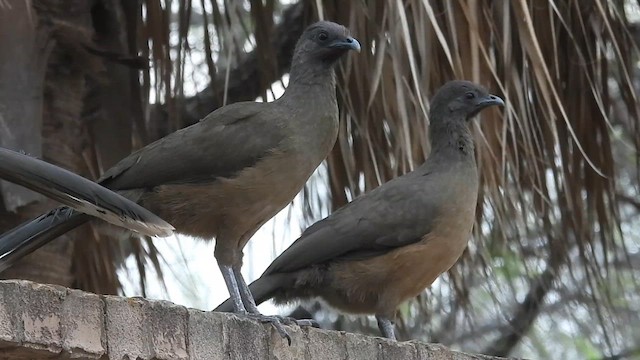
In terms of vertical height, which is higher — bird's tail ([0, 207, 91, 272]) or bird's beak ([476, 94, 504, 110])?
bird's beak ([476, 94, 504, 110])

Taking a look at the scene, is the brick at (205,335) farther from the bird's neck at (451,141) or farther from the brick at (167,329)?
the bird's neck at (451,141)

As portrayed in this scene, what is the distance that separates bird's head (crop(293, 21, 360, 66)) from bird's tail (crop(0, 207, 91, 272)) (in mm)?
1076

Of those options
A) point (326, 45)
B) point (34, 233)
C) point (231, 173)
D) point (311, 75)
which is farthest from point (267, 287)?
point (34, 233)

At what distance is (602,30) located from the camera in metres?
5.75

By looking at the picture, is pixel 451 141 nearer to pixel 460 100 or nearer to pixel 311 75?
pixel 460 100

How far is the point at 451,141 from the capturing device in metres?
5.21

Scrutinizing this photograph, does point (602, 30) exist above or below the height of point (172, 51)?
below

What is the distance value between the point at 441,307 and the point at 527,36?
2144mm

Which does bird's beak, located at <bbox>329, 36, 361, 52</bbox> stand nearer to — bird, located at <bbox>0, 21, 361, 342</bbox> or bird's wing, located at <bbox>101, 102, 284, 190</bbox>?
bird, located at <bbox>0, 21, 361, 342</bbox>

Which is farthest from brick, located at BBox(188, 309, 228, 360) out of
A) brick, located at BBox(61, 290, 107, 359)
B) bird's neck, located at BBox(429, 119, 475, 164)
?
bird's neck, located at BBox(429, 119, 475, 164)

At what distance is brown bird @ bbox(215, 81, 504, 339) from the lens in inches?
190

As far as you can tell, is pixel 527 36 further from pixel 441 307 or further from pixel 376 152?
pixel 441 307

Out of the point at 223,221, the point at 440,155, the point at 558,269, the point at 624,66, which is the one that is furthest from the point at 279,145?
the point at 558,269

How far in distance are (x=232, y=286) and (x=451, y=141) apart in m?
1.31
